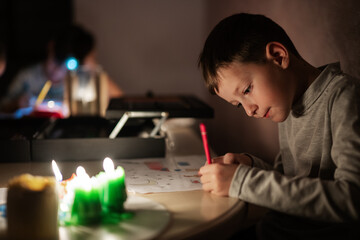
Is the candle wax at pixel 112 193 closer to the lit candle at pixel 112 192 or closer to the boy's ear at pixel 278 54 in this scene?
the lit candle at pixel 112 192

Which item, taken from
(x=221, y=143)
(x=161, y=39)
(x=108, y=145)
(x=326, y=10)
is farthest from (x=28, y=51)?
(x=326, y=10)

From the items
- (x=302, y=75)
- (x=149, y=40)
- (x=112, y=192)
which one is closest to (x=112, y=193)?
(x=112, y=192)

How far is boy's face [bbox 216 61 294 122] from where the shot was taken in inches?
37.9

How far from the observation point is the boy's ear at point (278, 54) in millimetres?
970

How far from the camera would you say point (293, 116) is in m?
1.08

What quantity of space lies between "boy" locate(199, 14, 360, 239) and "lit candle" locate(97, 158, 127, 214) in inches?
8.5

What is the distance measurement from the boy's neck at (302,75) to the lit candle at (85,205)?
22.1 inches

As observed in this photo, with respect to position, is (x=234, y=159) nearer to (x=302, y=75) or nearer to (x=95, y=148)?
(x=302, y=75)

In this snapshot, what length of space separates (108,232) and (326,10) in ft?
3.06

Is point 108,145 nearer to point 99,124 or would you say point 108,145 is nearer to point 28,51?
point 99,124

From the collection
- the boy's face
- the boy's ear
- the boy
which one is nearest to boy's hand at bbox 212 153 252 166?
the boy

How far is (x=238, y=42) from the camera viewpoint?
0.96 m

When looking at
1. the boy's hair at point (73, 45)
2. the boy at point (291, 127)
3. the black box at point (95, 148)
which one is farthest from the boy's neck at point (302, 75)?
the boy's hair at point (73, 45)

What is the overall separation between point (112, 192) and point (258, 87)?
423mm
